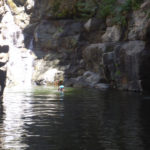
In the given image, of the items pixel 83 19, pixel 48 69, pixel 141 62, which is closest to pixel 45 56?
pixel 48 69

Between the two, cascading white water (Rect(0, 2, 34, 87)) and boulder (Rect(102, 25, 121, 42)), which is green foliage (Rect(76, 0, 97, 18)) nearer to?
boulder (Rect(102, 25, 121, 42))

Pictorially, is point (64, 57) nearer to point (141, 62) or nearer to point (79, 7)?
point (79, 7)

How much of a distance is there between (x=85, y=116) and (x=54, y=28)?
4376 centimetres

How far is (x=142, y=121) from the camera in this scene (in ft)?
42.8

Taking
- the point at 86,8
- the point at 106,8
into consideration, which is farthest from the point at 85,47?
the point at 106,8

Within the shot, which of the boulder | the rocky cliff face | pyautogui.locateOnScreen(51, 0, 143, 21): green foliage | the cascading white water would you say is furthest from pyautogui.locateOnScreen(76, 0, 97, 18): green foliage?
the cascading white water

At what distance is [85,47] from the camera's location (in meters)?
→ 50.8

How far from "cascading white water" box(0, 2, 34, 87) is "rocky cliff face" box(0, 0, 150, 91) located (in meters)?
0.54

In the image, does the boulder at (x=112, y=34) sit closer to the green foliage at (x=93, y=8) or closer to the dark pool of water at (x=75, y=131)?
the green foliage at (x=93, y=8)

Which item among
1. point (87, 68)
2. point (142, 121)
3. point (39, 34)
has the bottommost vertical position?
point (142, 121)

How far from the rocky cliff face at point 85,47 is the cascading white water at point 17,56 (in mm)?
535

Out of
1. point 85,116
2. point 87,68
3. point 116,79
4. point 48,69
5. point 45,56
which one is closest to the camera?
point 85,116

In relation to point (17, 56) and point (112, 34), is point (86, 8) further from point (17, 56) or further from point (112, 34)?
point (17, 56)

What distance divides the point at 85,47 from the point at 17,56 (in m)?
14.2
